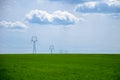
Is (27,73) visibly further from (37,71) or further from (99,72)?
(99,72)

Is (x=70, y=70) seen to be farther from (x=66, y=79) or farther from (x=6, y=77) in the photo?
(x=6, y=77)

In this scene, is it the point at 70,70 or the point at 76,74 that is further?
the point at 70,70

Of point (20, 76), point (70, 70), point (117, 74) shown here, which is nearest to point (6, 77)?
point (20, 76)

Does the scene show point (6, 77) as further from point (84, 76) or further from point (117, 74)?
point (117, 74)

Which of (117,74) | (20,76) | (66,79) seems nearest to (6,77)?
(20,76)

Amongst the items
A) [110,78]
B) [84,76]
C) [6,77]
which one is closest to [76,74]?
[84,76]

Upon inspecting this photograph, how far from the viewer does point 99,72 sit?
11.5m

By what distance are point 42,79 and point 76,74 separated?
1.45m

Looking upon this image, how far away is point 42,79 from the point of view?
10039mm

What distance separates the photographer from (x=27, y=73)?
10.9 m

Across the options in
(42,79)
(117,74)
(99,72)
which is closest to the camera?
(42,79)

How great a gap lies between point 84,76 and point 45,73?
1.48 m

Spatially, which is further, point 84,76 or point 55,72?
point 55,72

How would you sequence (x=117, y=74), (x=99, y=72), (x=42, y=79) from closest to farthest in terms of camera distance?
(x=42, y=79) → (x=117, y=74) → (x=99, y=72)
